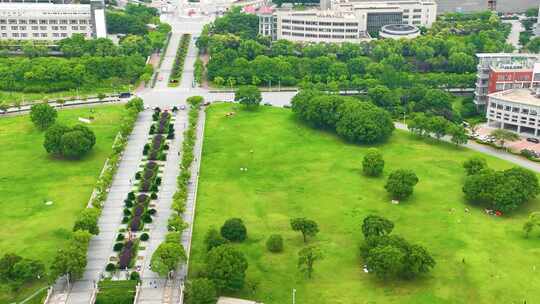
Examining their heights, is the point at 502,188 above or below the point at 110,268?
above

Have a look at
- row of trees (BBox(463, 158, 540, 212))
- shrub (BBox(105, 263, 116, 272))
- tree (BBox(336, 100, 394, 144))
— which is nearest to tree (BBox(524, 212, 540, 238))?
row of trees (BBox(463, 158, 540, 212))

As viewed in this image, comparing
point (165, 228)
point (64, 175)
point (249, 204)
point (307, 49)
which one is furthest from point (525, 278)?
point (307, 49)

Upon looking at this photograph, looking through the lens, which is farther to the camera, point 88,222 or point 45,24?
point 45,24

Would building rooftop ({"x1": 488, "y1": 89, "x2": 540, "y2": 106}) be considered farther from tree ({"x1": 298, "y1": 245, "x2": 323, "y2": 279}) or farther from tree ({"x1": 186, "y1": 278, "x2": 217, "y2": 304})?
tree ({"x1": 186, "y1": 278, "x2": 217, "y2": 304})

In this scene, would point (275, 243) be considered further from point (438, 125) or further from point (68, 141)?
point (438, 125)

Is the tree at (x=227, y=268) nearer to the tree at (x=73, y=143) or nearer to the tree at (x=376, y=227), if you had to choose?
the tree at (x=376, y=227)

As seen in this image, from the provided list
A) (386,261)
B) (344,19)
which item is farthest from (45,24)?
(386,261)

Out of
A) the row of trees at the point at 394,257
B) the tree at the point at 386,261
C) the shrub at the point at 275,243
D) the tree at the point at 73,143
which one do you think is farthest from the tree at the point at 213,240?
the tree at the point at 73,143

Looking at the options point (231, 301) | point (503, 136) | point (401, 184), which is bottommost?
point (231, 301)
